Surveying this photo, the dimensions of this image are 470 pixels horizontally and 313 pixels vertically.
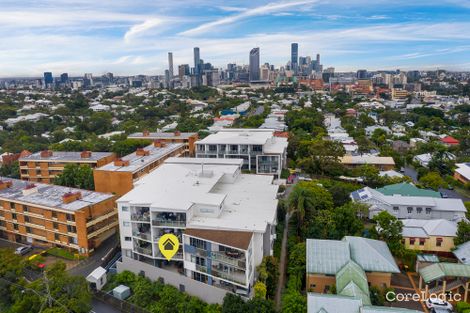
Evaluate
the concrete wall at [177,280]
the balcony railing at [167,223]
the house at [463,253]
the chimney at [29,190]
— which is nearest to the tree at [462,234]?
the house at [463,253]

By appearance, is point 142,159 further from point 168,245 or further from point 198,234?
point 198,234

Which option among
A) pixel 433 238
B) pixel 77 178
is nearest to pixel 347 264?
pixel 433 238

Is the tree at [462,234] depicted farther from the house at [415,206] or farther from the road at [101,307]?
the road at [101,307]

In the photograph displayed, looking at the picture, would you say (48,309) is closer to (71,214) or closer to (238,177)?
(71,214)

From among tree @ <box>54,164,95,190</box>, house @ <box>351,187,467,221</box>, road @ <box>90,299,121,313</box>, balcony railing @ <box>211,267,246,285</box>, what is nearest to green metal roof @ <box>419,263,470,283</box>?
house @ <box>351,187,467,221</box>

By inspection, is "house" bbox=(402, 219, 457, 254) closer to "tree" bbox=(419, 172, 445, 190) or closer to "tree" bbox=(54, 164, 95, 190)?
"tree" bbox=(419, 172, 445, 190)

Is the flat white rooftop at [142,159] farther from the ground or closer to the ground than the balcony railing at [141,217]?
farther from the ground
